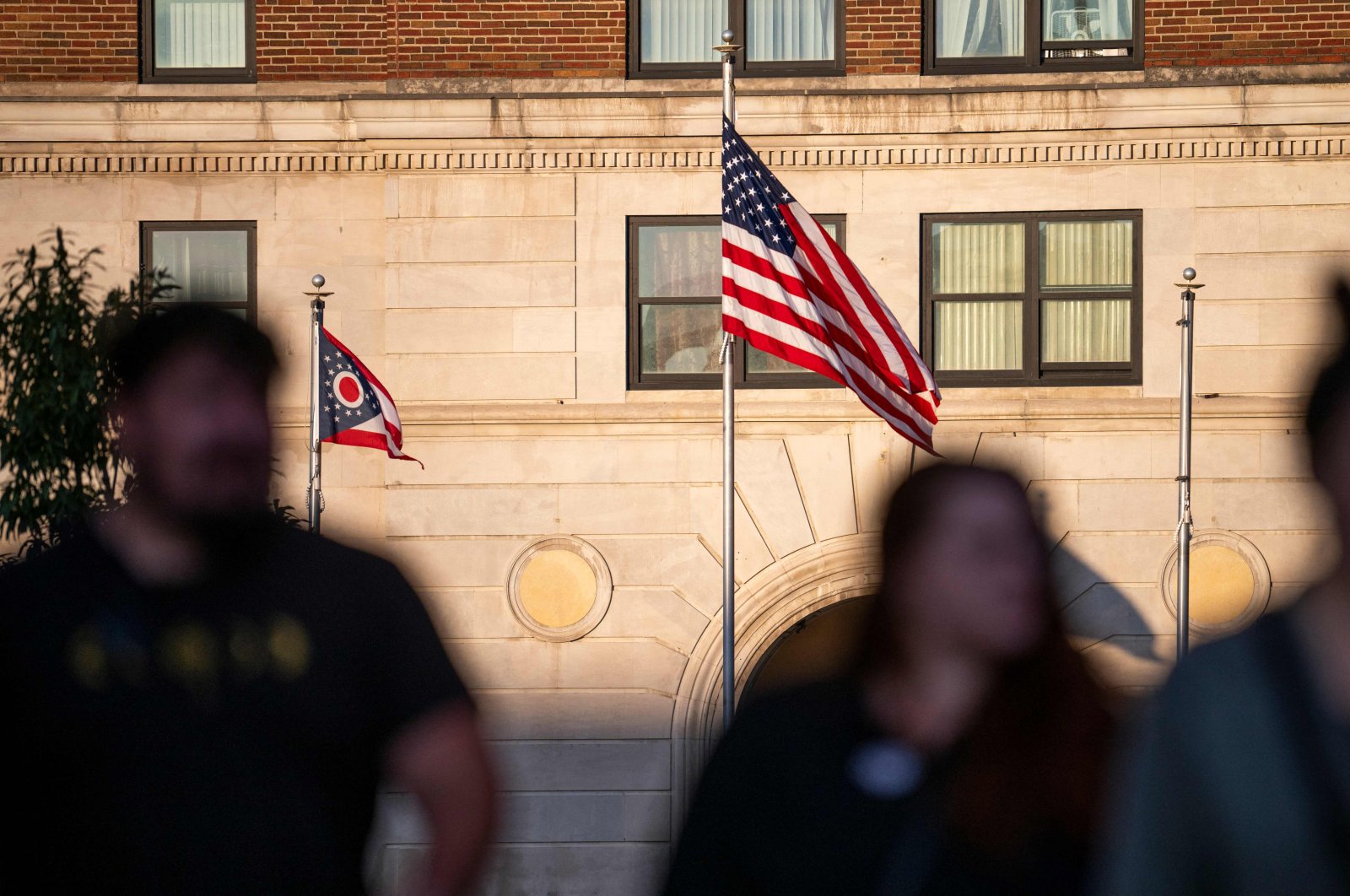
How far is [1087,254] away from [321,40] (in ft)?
22.6

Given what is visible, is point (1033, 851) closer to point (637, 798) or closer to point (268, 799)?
point (268, 799)

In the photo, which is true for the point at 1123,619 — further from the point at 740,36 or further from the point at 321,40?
the point at 321,40

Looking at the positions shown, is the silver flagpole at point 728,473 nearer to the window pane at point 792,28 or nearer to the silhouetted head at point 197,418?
the window pane at point 792,28

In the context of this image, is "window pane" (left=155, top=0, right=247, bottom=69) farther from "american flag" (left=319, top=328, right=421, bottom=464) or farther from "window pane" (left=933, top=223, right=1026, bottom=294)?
"window pane" (left=933, top=223, right=1026, bottom=294)

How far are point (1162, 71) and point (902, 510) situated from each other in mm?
11566

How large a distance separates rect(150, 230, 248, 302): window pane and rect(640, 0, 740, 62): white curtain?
3.97 meters

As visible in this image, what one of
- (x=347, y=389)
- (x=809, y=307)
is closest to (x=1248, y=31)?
(x=809, y=307)

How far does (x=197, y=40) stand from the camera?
14.7 metres

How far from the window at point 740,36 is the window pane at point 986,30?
0.97 meters

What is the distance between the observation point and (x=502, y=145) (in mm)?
14102

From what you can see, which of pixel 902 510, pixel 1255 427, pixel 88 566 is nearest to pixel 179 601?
pixel 88 566

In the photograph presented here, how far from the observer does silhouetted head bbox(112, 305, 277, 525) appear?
3.25 meters

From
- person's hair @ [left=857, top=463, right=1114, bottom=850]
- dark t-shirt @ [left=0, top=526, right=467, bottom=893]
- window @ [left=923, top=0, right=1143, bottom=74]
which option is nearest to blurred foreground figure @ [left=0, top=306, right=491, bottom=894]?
dark t-shirt @ [left=0, top=526, right=467, bottom=893]

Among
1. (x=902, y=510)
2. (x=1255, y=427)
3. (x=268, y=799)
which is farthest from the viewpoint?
(x=1255, y=427)
